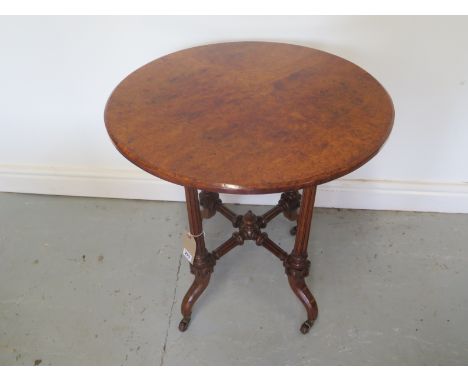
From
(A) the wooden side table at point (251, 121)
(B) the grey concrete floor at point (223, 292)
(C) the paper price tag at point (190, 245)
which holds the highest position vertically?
(A) the wooden side table at point (251, 121)

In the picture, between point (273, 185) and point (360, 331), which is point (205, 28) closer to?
point (273, 185)

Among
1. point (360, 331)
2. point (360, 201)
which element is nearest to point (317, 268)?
point (360, 331)

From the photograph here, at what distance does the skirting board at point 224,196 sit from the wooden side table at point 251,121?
57 cm

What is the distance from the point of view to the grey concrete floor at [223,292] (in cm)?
133

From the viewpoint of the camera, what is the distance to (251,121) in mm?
951

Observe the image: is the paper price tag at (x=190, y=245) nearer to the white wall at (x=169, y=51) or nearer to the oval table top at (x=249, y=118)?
the oval table top at (x=249, y=118)

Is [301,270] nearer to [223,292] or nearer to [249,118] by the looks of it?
[223,292]

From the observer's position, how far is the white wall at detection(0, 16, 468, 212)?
1361 mm

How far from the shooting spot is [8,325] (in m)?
1.42

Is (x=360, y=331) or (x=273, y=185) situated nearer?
(x=273, y=185)

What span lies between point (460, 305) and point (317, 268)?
0.51 m

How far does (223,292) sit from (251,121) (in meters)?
0.78

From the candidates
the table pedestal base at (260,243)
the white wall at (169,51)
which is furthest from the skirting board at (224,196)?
the table pedestal base at (260,243)

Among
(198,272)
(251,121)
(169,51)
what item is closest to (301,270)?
(198,272)
